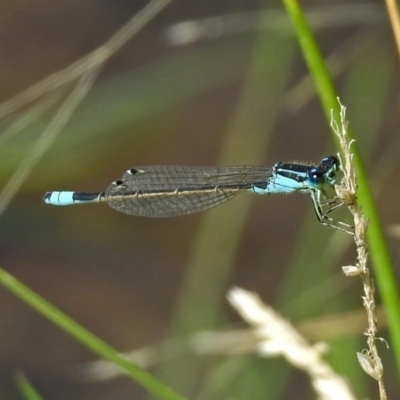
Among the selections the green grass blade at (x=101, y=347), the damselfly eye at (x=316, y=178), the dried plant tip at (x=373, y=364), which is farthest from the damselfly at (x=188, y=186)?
the dried plant tip at (x=373, y=364)

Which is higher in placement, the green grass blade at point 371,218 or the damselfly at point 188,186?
the damselfly at point 188,186

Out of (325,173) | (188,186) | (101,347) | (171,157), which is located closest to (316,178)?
(325,173)

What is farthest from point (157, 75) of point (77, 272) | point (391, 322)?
point (391, 322)

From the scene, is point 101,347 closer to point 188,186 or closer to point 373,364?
point 373,364

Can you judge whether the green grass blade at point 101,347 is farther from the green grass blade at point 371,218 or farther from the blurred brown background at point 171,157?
the blurred brown background at point 171,157

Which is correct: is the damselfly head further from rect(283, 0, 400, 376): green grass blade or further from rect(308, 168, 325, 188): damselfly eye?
rect(283, 0, 400, 376): green grass blade

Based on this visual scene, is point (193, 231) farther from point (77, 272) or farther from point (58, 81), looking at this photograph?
point (58, 81)
